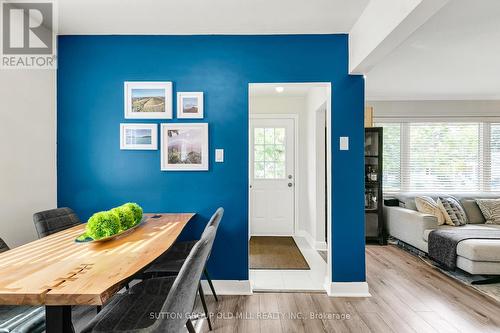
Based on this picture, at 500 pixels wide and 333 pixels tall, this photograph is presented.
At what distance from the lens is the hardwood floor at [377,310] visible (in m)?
2.16

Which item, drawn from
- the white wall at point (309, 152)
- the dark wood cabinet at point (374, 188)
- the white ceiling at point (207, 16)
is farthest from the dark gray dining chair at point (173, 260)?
the dark wood cabinet at point (374, 188)

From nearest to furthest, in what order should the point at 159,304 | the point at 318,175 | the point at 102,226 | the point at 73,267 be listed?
the point at 73,267
the point at 159,304
the point at 102,226
the point at 318,175

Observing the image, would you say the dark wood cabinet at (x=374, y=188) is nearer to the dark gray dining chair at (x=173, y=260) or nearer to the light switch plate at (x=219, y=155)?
the light switch plate at (x=219, y=155)

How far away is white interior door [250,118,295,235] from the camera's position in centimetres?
489

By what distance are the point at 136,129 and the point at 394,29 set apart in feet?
7.68

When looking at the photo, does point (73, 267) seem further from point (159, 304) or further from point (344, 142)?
point (344, 142)

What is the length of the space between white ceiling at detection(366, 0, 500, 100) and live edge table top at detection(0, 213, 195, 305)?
2882 millimetres

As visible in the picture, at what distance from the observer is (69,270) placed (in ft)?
4.16

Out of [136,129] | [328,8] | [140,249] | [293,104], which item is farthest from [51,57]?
[293,104]

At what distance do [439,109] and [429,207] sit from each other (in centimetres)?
212

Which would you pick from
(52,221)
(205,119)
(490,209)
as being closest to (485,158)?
(490,209)

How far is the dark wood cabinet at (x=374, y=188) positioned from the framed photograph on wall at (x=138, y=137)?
11.0 feet

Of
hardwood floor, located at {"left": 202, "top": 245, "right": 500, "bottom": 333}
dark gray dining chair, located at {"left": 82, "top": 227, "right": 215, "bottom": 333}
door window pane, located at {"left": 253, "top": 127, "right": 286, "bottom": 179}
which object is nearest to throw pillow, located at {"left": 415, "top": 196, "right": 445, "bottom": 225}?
hardwood floor, located at {"left": 202, "top": 245, "right": 500, "bottom": 333}

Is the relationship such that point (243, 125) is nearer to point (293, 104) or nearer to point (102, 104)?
point (102, 104)
